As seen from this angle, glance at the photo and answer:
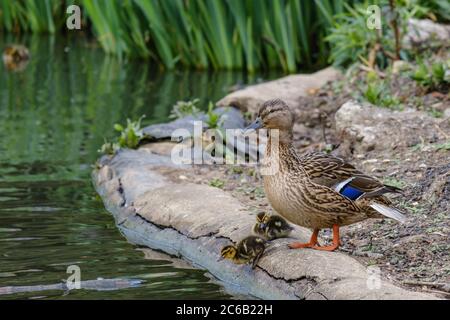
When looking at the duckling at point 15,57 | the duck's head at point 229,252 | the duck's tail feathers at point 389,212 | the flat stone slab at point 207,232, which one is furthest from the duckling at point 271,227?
the duckling at point 15,57

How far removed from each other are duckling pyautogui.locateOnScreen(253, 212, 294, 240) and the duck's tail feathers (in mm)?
708

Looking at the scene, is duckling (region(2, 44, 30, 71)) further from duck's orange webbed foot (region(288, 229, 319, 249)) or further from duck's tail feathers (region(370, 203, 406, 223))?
duck's tail feathers (region(370, 203, 406, 223))

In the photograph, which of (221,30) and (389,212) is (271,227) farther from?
(221,30)

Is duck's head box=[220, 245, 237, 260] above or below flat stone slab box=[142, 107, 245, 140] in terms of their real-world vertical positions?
below

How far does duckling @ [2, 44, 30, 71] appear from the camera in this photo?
58.0 ft

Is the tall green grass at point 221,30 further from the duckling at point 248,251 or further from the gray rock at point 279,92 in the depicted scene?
the duckling at point 248,251

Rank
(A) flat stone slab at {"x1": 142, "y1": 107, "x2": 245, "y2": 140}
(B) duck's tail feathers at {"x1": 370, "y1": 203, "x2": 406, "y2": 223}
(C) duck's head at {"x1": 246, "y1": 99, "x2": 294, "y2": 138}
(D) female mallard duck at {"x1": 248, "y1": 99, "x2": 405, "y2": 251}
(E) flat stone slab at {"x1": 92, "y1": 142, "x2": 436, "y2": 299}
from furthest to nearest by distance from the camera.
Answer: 1. (A) flat stone slab at {"x1": 142, "y1": 107, "x2": 245, "y2": 140}
2. (C) duck's head at {"x1": 246, "y1": 99, "x2": 294, "y2": 138}
3. (D) female mallard duck at {"x1": 248, "y1": 99, "x2": 405, "y2": 251}
4. (B) duck's tail feathers at {"x1": 370, "y1": 203, "x2": 406, "y2": 223}
5. (E) flat stone slab at {"x1": 92, "y1": 142, "x2": 436, "y2": 299}

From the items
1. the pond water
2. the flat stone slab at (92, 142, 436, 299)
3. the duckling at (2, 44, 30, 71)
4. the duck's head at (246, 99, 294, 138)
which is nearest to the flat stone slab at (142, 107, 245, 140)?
the flat stone slab at (92, 142, 436, 299)

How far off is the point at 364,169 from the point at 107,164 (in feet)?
8.02

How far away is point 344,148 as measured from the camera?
963 centimetres

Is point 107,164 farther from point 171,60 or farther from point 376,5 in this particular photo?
point 171,60

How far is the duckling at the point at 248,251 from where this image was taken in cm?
689

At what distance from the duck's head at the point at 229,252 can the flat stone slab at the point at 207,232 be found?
0.31 ft
